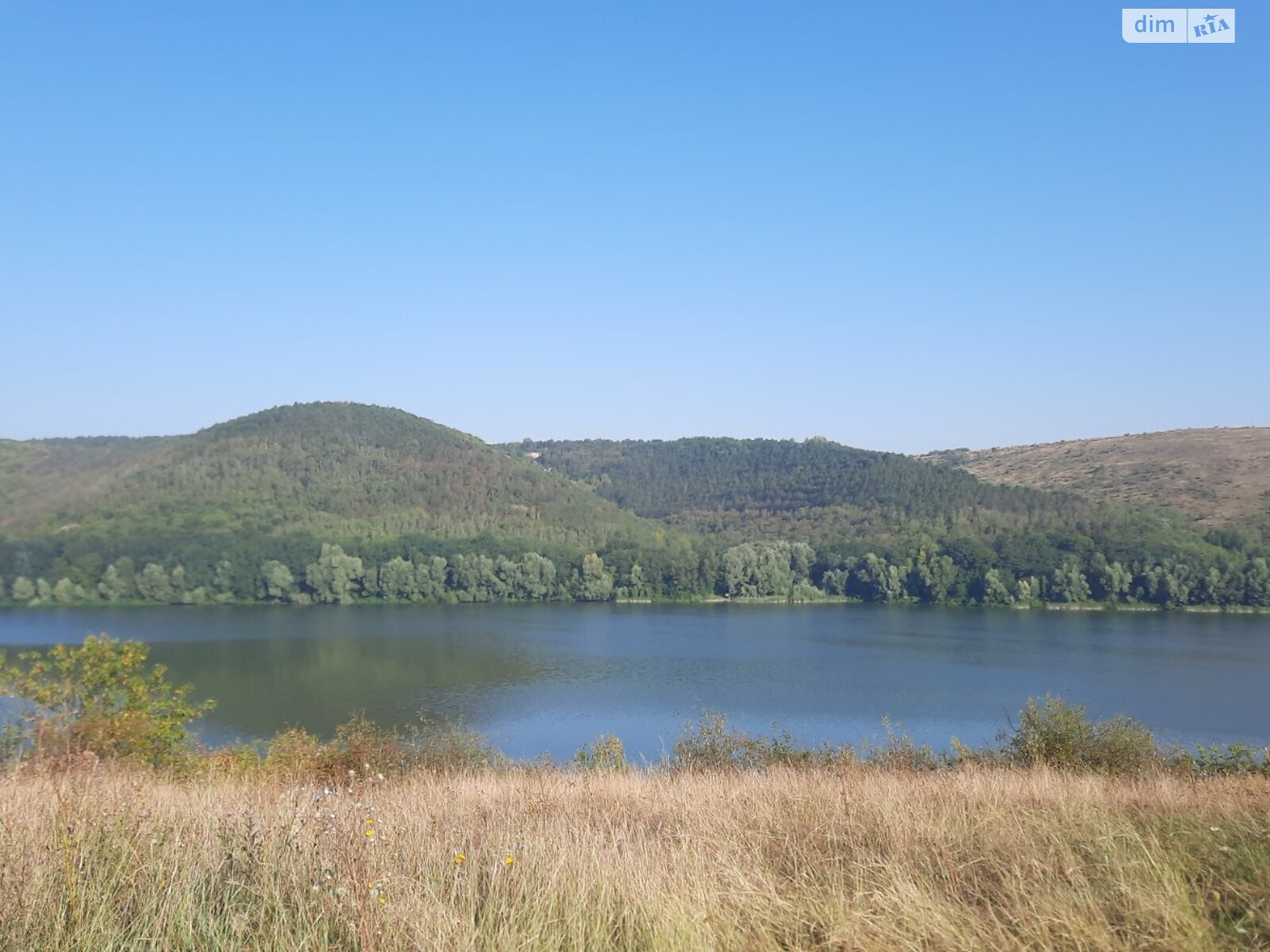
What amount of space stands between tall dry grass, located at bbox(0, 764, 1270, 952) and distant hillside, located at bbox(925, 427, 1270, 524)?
96.7 metres

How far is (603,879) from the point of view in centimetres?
370

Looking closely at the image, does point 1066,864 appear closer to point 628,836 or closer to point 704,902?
point 704,902

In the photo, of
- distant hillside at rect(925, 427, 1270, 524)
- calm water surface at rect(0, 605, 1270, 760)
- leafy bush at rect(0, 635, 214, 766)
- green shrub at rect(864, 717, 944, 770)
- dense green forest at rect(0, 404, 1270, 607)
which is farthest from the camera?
distant hillside at rect(925, 427, 1270, 524)

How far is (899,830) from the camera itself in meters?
4.77

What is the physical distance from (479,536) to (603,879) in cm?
9151

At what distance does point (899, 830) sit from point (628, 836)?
1.36m

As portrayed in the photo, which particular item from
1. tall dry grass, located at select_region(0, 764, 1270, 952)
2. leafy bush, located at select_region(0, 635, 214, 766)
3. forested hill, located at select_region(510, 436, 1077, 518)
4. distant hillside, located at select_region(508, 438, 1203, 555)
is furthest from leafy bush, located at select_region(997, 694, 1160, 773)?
forested hill, located at select_region(510, 436, 1077, 518)

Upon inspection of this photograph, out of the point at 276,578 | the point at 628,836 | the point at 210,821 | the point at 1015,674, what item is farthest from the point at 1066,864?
the point at 276,578

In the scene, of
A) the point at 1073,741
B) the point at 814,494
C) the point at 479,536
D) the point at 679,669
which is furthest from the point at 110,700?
the point at 814,494

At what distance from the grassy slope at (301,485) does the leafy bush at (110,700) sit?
51.5 m

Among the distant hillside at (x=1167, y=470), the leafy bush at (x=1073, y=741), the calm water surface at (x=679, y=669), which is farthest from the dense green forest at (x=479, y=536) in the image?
the leafy bush at (x=1073, y=741)

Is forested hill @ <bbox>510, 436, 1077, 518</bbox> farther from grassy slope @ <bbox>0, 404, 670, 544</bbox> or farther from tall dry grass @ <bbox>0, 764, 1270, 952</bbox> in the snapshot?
tall dry grass @ <bbox>0, 764, 1270, 952</bbox>

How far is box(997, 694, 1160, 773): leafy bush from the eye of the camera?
53.1 ft

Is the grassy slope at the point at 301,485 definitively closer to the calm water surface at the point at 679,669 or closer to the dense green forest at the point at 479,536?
the dense green forest at the point at 479,536
